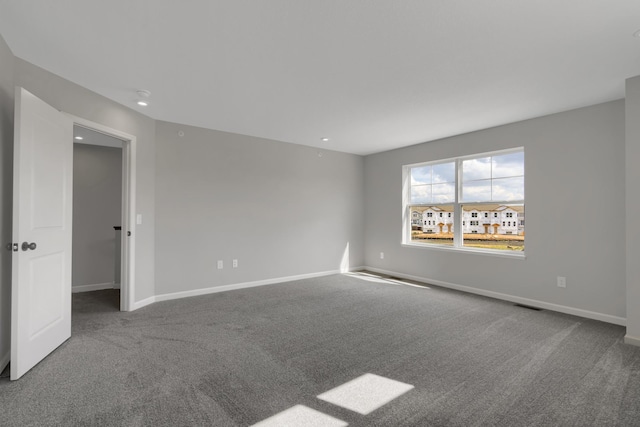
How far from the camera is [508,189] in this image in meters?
4.34

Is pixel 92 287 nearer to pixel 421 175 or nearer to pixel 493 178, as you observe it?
pixel 421 175

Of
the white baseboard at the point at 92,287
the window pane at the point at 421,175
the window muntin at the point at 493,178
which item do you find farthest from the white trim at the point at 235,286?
the window muntin at the point at 493,178

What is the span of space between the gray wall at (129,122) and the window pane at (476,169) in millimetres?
4759

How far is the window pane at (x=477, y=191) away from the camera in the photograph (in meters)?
4.59

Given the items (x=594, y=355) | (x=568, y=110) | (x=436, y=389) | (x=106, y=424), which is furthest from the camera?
(x=568, y=110)

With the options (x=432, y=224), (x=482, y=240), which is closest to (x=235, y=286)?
(x=432, y=224)

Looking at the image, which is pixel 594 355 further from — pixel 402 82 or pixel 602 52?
pixel 402 82

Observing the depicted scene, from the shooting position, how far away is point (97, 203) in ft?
16.1

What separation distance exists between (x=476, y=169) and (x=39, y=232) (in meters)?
5.38

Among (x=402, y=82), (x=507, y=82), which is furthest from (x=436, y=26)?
(x=507, y=82)

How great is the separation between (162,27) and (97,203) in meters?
3.97

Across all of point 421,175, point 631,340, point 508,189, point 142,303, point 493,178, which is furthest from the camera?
point 421,175

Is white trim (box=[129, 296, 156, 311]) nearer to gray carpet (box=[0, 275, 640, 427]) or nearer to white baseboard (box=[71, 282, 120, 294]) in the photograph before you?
gray carpet (box=[0, 275, 640, 427])

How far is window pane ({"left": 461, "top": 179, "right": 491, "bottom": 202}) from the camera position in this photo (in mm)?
4594
